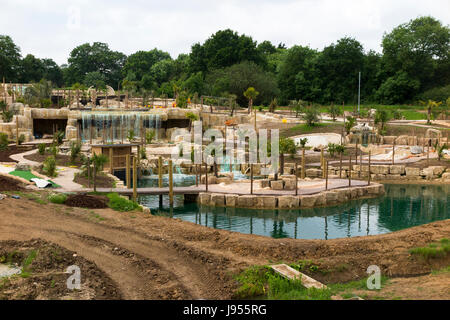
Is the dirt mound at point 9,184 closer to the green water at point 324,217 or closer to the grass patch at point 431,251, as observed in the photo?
the green water at point 324,217

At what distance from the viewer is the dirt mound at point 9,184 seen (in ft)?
58.3

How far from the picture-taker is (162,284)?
32.1ft

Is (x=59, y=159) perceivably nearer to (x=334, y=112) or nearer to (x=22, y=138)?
(x=22, y=138)

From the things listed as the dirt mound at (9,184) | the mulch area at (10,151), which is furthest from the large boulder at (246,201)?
the mulch area at (10,151)

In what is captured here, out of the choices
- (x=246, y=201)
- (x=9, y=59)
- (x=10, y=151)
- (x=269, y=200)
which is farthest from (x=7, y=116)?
(x=9, y=59)

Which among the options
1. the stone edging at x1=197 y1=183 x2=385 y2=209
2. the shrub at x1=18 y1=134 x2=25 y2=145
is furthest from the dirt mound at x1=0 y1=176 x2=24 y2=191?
A: the shrub at x1=18 y1=134 x2=25 y2=145

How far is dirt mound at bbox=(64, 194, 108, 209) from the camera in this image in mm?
16578

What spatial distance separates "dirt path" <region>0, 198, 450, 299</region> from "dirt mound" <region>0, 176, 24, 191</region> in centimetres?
233

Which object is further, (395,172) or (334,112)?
(334,112)

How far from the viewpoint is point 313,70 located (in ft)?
199

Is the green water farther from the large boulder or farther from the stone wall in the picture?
the stone wall

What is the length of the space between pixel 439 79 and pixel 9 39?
55172 mm

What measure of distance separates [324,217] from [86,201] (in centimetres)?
1012

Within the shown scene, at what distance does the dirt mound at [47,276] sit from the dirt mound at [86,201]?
4.52m
